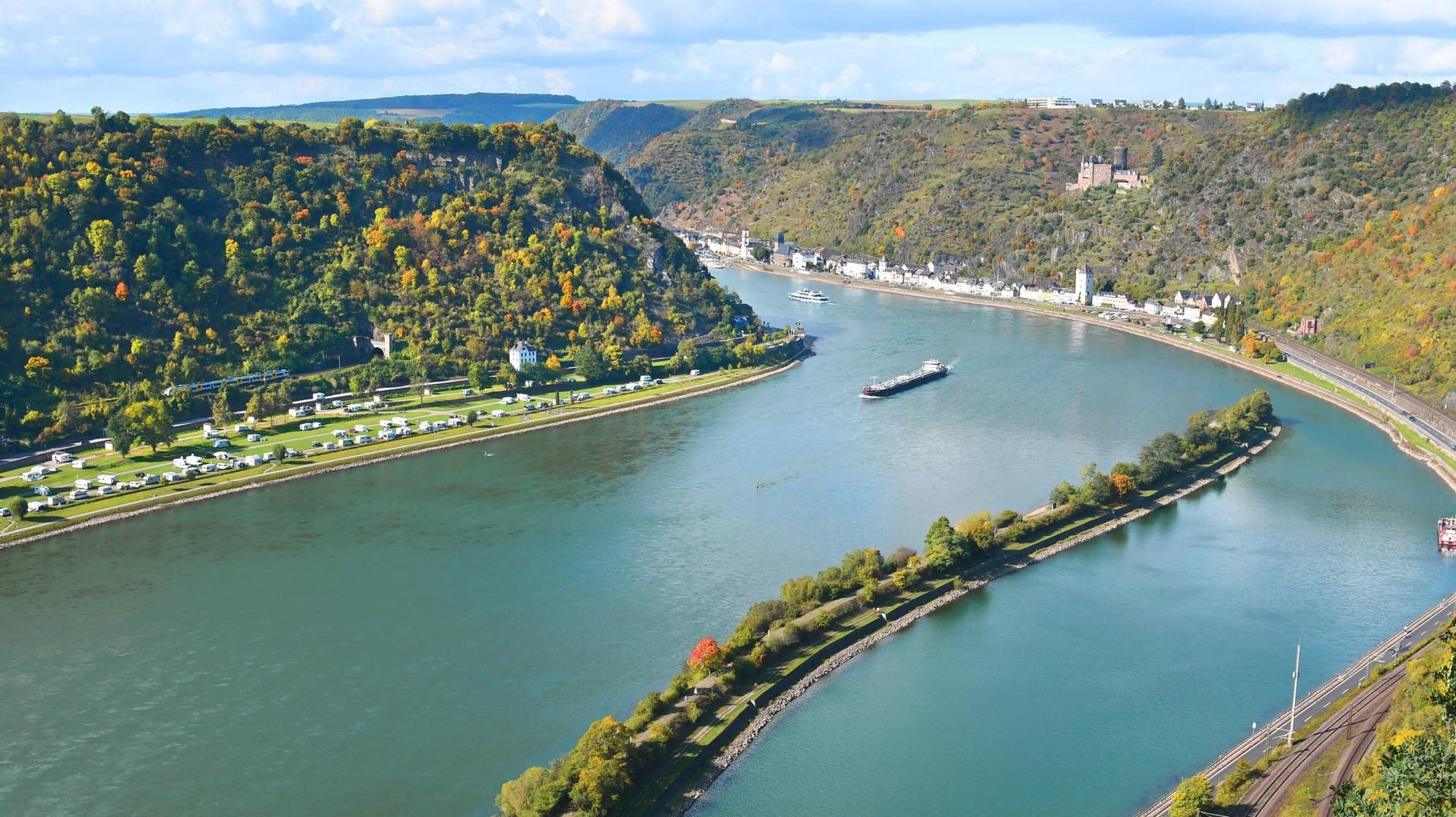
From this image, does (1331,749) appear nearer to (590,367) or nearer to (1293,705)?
(1293,705)

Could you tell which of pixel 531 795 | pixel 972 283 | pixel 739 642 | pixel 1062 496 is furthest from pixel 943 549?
pixel 972 283

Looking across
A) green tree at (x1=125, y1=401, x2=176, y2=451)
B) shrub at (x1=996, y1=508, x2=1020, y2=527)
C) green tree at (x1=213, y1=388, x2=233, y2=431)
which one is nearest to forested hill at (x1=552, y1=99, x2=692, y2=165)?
green tree at (x1=213, y1=388, x2=233, y2=431)

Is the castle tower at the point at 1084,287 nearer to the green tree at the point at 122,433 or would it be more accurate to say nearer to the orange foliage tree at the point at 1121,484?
the orange foliage tree at the point at 1121,484

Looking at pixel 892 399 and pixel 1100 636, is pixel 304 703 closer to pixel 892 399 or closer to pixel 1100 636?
pixel 1100 636

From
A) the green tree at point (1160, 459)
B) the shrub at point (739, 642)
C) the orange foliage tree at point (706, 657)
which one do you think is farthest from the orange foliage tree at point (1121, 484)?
the orange foliage tree at point (706, 657)

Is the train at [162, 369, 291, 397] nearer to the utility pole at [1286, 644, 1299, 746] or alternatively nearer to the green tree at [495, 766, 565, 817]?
the green tree at [495, 766, 565, 817]

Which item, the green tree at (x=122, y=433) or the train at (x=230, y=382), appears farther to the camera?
the train at (x=230, y=382)
